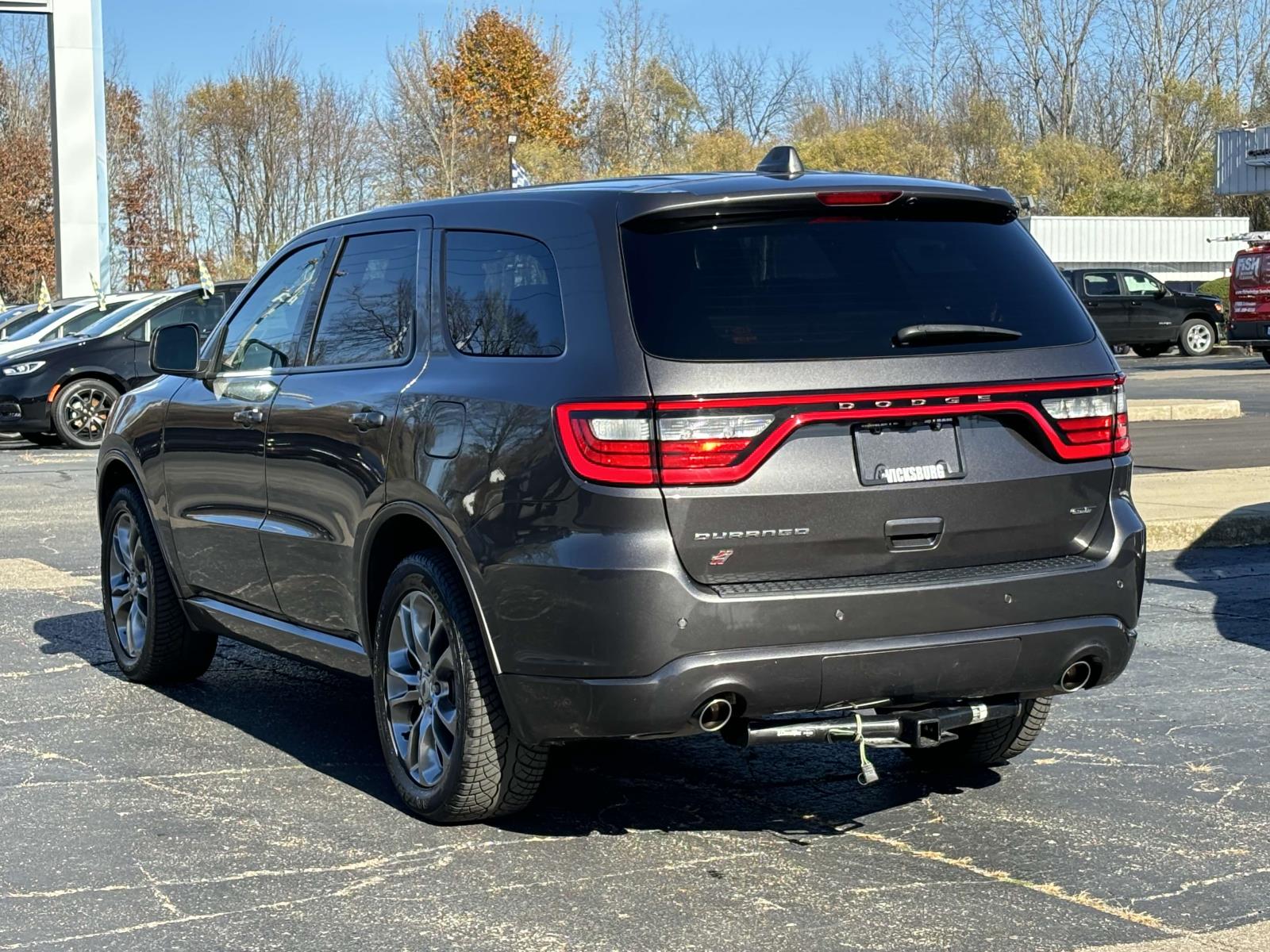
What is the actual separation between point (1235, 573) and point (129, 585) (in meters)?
5.91

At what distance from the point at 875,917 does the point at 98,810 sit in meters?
2.44

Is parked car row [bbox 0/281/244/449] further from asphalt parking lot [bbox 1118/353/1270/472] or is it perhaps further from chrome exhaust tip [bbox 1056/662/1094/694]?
chrome exhaust tip [bbox 1056/662/1094/694]

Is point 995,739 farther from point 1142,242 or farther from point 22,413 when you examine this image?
point 1142,242

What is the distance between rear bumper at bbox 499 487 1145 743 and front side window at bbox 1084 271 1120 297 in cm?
3154

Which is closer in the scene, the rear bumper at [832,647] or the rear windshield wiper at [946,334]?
the rear bumper at [832,647]

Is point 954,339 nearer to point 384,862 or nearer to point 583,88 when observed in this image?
point 384,862

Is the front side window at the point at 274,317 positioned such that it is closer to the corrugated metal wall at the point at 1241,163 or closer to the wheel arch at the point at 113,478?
the wheel arch at the point at 113,478

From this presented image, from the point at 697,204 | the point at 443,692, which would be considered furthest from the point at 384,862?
the point at 697,204

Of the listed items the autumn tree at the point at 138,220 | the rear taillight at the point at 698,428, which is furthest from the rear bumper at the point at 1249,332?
the autumn tree at the point at 138,220

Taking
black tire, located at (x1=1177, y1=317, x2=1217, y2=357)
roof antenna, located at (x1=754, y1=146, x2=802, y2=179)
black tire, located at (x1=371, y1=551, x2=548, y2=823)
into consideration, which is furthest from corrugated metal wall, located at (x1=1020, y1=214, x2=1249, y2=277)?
black tire, located at (x1=371, y1=551, x2=548, y2=823)

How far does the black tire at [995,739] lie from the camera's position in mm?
5707

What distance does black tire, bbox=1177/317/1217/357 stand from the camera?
36.7m

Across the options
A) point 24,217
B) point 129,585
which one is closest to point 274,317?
point 129,585

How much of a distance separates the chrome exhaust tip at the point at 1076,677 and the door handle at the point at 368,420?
2.08 metres
